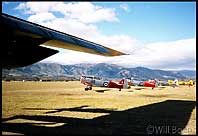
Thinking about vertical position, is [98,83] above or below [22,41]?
below

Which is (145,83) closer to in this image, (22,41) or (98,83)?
(98,83)

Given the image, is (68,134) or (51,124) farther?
(51,124)

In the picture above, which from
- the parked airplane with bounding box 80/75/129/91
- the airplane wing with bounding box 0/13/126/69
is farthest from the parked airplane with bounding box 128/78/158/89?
Result: the airplane wing with bounding box 0/13/126/69

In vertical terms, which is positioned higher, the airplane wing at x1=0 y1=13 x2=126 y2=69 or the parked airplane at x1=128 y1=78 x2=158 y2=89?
the airplane wing at x1=0 y1=13 x2=126 y2=69

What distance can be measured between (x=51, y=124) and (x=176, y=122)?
239 inches

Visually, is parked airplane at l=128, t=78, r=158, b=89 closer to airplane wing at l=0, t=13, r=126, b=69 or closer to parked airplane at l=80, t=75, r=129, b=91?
parked airplane at l=80, t=75, r=129, b=91

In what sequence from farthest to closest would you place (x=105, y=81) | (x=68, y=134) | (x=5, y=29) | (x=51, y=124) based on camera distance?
(x=105, y=81) → (x=51, y=124) → (x=68, y=134) → (x=5, y=29)

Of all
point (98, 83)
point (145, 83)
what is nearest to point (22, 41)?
point (98, 83)

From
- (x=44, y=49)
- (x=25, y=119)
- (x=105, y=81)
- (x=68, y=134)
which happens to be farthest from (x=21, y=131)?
(x=105, y=81)

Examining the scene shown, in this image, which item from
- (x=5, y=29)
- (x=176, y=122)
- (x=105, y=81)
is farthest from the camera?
(x=105, y=81)

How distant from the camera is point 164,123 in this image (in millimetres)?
12516

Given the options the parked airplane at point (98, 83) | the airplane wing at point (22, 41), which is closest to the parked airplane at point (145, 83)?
the parked airplane at point (98, 83)

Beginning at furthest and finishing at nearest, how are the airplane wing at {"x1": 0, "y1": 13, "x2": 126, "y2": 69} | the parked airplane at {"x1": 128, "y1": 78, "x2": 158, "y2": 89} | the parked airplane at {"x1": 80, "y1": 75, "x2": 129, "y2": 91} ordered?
the parked airplane at {"x1": 128, "y1": 78, "x2": 158, "y2": 89} < the parked airplane at {"x1": 80, "y1": 75, "x2": 129, "y2": 91} < the airplane wing at {"x1": 0, "y1": 13, "x2": 126, "y2": 69}

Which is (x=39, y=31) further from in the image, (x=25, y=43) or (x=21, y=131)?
(x=21, y=131)
